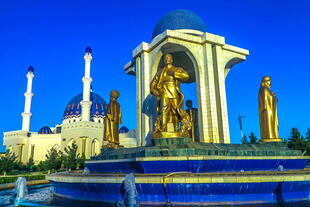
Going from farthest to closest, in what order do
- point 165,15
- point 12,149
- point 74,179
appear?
point 12,149, point 165,15, point 74,179

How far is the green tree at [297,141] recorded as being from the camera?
2453 centimetres

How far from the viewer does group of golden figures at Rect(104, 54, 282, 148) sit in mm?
9406

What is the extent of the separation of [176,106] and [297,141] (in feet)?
68.5

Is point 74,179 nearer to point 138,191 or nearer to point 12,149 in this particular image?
point 138,191

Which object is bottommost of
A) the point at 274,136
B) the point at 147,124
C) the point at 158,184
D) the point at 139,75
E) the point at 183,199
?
the point at 183,199

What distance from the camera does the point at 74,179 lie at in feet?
22.8

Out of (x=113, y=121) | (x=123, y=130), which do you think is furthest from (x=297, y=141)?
(x=123, y=130)

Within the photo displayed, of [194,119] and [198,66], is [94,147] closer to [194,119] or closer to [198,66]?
[194,119]

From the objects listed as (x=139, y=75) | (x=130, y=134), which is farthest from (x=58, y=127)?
(x=139, y=75)

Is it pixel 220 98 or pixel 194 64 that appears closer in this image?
pixel 220 98

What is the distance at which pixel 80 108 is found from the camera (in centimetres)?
5431

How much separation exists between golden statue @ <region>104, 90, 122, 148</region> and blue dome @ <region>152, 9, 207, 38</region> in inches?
254

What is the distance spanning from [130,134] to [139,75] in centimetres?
2725

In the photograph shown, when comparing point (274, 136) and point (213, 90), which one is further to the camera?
point (213, 90)
